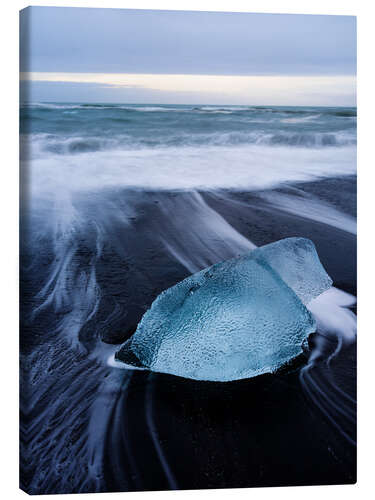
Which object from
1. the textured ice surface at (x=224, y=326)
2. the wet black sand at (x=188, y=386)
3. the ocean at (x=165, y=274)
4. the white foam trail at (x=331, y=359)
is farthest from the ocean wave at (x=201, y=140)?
the white foam trail at (x=331, y=359)

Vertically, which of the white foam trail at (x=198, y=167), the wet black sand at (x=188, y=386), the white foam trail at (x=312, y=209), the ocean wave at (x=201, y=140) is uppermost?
the ocean wave at (x=201, y=140)

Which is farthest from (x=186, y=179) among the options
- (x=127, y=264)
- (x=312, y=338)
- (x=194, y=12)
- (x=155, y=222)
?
(x=312, y=338)

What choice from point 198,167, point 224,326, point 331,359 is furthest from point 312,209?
point 224,326

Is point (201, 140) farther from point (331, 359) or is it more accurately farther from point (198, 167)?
point (331, 359)

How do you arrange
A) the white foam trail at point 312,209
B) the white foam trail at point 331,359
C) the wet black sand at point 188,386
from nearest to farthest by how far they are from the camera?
the wet black sand at point 188,386 → the white foam trail at point 331,359 → the white foam trail at point 312,209

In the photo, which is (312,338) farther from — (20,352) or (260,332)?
(20,352)

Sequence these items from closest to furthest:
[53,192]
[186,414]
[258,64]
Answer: [186,414]
[53,192]
[258,64]

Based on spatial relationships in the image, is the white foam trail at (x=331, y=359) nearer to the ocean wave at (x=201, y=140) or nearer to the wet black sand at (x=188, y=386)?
the wet black sand at (x=188, y=386)
